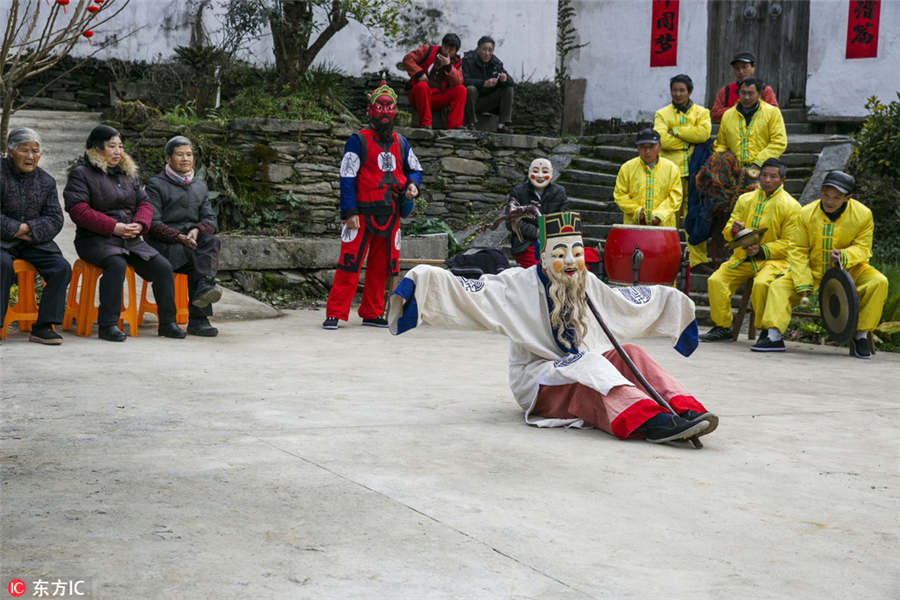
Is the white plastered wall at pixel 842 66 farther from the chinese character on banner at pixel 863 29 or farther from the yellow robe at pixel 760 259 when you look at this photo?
→ the yellow robe at pixel 760 259

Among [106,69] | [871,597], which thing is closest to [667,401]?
[871,597]

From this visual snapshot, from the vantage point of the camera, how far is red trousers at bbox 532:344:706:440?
4.29 meters

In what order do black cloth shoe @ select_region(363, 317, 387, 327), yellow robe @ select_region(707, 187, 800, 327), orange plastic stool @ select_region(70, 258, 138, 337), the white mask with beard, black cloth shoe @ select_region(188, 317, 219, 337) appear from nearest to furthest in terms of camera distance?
the white mask with beard < orange plastic stool @ select_region(70, 258, 138, 337) < black cloth shoe @ select_region(188, 317, 219, 337) < yellow robe @ select_region(707, 187, 800, 327) < black cloth shoe @ select_region(363, 317, 387, 327)

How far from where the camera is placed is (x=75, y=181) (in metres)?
6.78

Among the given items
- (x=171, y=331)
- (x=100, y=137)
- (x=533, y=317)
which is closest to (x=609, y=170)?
(x=171, y=331)

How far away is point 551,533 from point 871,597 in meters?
0.88

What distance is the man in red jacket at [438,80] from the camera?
38.1ft

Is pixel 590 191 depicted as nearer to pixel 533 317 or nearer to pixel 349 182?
pixel 349 182

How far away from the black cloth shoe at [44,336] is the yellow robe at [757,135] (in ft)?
19.3

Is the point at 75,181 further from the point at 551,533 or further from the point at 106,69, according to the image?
the point at 106,69

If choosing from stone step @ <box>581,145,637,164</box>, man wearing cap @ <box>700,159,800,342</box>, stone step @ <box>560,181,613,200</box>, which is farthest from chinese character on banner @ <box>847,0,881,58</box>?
man wearing cap @ <box>700,159,800,342</box>

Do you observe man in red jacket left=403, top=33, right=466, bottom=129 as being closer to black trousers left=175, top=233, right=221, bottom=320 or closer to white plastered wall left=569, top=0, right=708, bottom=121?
white plastered wall left=569, top=0, right=708, bottom=121

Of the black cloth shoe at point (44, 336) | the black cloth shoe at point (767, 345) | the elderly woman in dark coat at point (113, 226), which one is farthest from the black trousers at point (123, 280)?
the black cloth shoe at point (767, 345)

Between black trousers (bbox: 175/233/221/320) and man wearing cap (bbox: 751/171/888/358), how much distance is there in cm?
404
